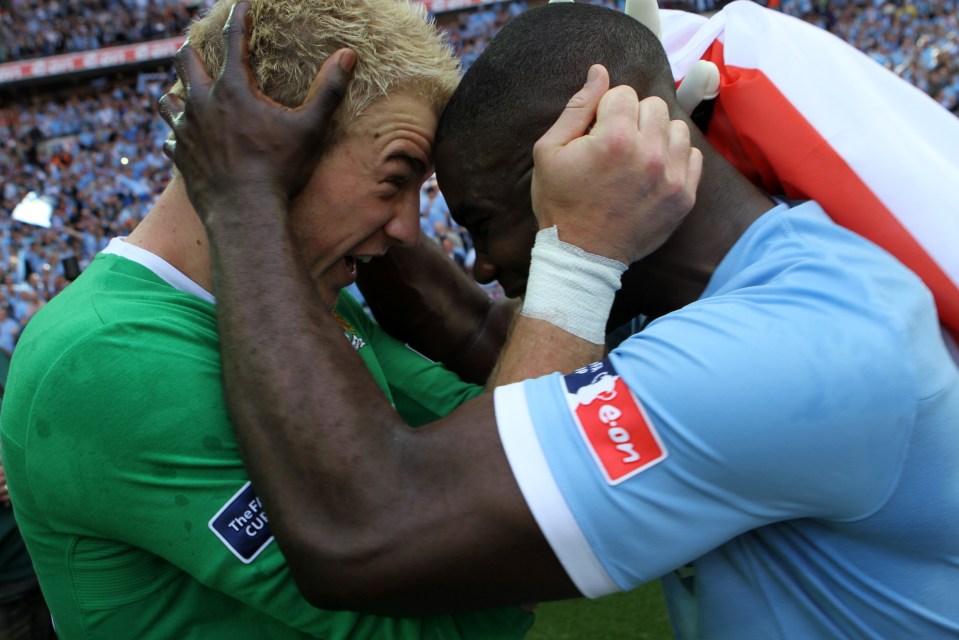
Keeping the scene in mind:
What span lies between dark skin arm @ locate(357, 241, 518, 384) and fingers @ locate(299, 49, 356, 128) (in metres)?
0.91

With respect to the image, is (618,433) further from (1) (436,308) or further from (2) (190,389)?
(1) (436,308)

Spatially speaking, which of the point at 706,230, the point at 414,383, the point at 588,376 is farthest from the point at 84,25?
the point at 588,376

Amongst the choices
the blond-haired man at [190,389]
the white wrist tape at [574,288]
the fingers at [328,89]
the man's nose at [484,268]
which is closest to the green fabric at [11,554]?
the blond-haired man at [190,389]

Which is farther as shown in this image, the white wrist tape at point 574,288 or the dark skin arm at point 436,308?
the dark skin arm at point 436,308

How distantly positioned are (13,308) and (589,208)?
46.5 feet

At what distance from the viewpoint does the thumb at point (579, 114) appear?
165cm

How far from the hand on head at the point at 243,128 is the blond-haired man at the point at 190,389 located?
0.02m

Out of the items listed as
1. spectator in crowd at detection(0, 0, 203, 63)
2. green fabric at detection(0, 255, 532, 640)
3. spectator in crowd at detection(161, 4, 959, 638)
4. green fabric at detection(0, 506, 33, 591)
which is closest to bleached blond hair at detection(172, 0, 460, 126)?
spectator in crowd at detection(161, 4, 959, 638)

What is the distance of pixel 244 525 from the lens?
4.84ft

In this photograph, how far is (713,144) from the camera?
2.03 meters

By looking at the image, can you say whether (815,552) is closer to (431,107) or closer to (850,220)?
(850,220)

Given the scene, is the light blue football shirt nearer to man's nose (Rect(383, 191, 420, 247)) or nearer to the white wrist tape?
A: the white wrist tape

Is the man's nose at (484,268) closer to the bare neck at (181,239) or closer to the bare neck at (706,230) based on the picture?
the bare neck at (706,230)

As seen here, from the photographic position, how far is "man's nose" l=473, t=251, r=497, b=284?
221 cm
